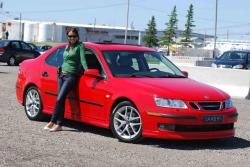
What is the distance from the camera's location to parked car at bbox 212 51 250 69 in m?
28.3

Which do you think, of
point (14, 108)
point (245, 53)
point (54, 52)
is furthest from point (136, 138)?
point (245, 53)

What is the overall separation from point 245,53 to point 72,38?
21.1 m

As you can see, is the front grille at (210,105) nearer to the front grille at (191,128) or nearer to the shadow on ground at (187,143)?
the front grille at (191,128)

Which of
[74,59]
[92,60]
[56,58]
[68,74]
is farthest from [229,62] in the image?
[68,74]

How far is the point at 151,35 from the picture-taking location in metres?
117

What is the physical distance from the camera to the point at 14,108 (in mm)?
11828

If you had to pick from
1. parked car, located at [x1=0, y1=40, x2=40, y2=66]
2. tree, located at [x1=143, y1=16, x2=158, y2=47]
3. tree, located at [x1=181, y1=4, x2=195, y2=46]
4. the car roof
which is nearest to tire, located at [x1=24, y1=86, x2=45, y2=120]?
the car roof

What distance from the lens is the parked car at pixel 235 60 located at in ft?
93.0

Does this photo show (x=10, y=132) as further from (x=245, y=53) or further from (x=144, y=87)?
(x=245, y=53)

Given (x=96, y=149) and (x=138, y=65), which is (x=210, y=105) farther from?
(x=96, y=149)

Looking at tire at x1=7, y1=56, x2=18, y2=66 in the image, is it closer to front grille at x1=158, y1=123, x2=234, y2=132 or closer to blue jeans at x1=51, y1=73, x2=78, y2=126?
blue jeans at x1=51, y1=73, x2=78, y2=126

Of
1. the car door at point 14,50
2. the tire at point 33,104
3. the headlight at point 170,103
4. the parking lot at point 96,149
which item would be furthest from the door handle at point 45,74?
the car door at point 14,50

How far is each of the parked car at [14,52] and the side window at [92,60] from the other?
22913 mm

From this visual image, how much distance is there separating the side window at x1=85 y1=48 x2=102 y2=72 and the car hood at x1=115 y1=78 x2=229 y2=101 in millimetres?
706
